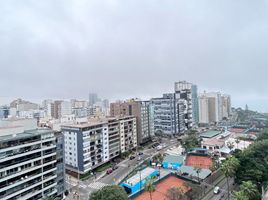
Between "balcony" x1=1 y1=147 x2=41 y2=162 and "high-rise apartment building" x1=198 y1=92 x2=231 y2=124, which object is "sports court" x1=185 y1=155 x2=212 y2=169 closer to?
"balcony" x1=1 y1=147 x2=41 y2=162

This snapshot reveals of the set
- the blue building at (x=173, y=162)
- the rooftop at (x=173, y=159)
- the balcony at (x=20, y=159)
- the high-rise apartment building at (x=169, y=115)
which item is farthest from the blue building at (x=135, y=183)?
the high-rise apartment building at (x=169, y=115)

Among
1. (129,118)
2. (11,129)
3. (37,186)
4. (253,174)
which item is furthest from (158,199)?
(129,118)

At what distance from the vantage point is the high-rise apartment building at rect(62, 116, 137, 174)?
57875 mm

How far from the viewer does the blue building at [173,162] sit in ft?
197

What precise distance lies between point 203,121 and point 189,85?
2823 centimetres

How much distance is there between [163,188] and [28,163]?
95.3 ft

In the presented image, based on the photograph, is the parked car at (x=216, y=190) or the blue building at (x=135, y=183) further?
the blue building at (x=135, y=183)

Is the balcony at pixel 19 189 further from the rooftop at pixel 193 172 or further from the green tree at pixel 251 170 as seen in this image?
the green tree at pixel 251 170

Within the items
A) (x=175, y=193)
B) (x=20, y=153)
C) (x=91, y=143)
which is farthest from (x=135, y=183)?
(x=20, y=153)

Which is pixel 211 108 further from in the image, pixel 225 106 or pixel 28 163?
pixel 28 163

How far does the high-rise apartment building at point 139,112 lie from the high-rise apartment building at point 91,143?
12618 millimetres

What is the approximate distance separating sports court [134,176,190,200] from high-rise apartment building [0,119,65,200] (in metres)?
18.5

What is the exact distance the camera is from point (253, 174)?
42.7 meters

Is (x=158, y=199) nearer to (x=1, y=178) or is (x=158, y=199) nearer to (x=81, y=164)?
(x=81, y=164)
